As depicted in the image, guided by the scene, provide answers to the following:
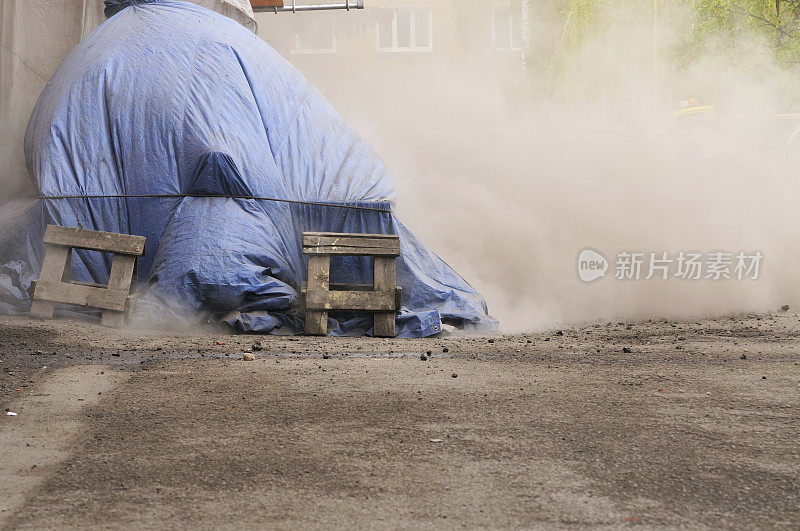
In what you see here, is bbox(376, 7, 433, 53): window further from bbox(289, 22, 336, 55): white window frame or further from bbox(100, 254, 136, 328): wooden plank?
bbox(100, 254, 136, 328): wooden plank

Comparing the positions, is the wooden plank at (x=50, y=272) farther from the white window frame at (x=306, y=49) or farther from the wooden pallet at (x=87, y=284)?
the white window frame at (x=306, y=49)

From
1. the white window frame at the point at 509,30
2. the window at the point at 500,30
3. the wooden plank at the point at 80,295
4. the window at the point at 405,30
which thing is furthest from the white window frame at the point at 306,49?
the wooden plank at the point at 80,295

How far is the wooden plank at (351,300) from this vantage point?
5.24m

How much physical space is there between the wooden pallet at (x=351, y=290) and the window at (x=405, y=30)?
18.8 metres

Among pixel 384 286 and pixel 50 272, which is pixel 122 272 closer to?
pixel 50 272

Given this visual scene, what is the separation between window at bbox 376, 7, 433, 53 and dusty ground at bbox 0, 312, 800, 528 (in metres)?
20.1

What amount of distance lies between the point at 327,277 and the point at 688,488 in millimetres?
3404

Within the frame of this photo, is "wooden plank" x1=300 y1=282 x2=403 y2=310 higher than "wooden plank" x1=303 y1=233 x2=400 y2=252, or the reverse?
"wooden plank" x1=303 y1=233 x2=400 y2=252

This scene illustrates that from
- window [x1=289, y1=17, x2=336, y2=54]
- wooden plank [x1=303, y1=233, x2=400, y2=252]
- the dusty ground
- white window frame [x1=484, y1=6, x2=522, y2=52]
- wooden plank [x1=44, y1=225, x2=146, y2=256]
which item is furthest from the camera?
white window frame [x1=484, y1=6, x2=522, y2=52]

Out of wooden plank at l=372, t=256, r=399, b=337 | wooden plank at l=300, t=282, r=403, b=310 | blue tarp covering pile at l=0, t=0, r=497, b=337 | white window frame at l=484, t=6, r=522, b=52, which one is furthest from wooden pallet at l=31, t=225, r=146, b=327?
white window frame at l=484, t=6, r=522, b=52

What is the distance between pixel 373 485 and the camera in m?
2.26

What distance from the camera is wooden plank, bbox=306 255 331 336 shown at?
→ 527 centimetres

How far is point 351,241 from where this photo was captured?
5449 millimetres

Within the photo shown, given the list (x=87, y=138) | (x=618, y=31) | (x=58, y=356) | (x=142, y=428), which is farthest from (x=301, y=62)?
(x=142, y=428)
